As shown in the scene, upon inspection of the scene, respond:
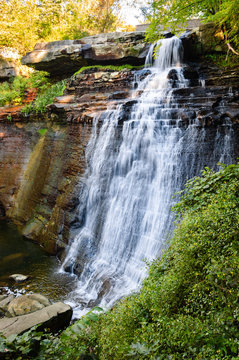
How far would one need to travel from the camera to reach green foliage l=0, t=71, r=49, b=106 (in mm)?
15602

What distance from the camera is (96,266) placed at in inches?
319

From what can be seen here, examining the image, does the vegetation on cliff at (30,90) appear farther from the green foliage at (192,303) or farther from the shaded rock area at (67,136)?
the green foliage at (192,303)

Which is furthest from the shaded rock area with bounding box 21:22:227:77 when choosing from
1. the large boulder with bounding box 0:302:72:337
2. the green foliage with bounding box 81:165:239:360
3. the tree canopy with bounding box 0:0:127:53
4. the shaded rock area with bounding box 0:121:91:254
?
the large boulder with bounding box 0:302:72:337

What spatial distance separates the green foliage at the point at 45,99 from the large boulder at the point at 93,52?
1255mm

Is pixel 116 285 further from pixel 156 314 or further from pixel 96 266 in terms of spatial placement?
pixel 156 314

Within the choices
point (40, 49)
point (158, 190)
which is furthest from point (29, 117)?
point (158, 190)

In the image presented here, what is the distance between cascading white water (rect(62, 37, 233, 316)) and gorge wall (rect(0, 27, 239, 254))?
1.71 ft

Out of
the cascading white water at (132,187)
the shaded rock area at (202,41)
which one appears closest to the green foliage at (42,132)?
the cascading white water at (132,187)

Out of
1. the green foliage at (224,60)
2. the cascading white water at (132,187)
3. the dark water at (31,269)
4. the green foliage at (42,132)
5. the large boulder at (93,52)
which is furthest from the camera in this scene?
the green foliage at (42,132)

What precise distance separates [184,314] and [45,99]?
1327 centimetres

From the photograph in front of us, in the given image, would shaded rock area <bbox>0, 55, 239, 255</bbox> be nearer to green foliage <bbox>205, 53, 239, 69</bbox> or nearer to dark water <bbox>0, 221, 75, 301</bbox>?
green foliage <bbox>205, 53, 239, 69</bbox>

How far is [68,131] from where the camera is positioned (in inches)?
468

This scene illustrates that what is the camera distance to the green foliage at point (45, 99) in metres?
13.5

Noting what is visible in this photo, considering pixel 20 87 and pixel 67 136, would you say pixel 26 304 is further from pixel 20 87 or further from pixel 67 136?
pixel 20 87
